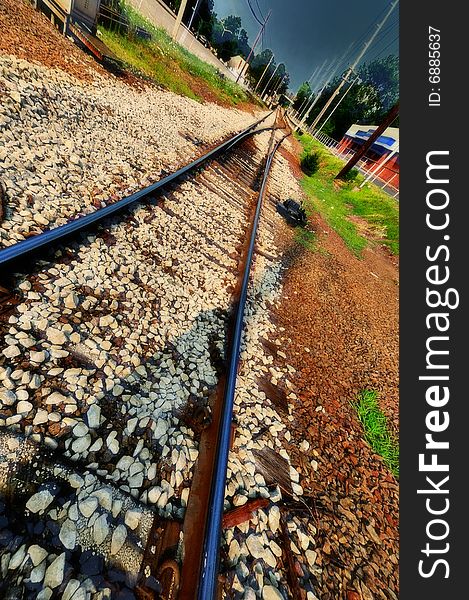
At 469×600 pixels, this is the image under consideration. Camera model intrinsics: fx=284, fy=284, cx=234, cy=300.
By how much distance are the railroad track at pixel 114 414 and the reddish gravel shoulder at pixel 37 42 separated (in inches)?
191

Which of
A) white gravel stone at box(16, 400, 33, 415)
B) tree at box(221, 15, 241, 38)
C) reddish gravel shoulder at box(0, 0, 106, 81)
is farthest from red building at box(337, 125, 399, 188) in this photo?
tree at box(221, 15, 241, 38)

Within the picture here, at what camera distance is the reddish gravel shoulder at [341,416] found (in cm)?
208

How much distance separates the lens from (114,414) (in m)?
1.99

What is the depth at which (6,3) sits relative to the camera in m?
6.58

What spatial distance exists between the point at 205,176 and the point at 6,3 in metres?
6.38

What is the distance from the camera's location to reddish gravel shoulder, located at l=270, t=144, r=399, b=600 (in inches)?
82.0

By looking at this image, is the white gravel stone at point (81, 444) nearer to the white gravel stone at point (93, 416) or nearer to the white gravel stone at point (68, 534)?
the white gravel stone at point (93, 416)

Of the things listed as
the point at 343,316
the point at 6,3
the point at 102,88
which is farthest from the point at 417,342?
the point at 6,3

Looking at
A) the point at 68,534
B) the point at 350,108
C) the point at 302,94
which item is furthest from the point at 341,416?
the point at 302,94

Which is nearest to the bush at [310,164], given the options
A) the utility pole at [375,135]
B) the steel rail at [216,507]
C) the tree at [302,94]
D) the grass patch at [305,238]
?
the utility pole at [375,135]

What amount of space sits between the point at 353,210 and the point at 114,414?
14058 mm

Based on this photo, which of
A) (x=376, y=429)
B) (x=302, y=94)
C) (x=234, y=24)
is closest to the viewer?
(x=376, y=429)

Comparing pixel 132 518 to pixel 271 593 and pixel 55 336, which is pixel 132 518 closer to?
pixel 271 593

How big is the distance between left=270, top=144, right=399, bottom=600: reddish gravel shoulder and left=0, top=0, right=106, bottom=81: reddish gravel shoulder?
6.28m
